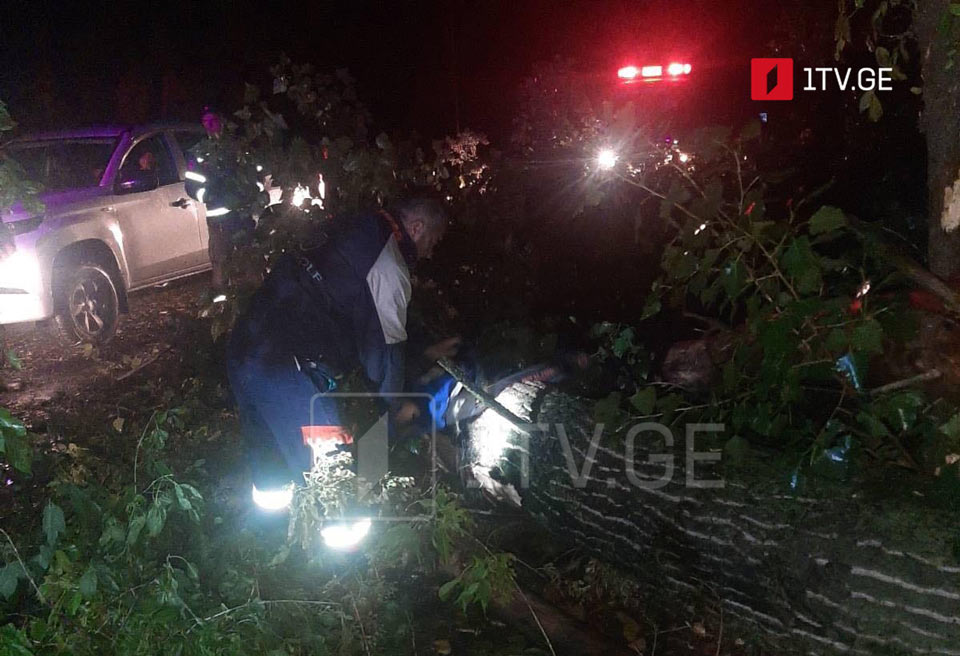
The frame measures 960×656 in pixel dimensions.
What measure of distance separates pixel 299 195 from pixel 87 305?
2858mm

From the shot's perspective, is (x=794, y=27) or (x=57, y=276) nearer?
(x=57, y=276)

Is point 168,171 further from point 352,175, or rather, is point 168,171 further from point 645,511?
point 645,511

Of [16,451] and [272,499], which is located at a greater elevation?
[16,451]

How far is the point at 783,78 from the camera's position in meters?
9.13

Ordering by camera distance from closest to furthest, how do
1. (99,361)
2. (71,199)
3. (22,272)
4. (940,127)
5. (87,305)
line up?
(940,127) < (22,272) < (99,361) < (71,199) < (87,305)

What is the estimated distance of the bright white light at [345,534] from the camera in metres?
3.20

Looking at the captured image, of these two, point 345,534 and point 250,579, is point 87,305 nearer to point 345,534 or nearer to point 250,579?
point 345,534

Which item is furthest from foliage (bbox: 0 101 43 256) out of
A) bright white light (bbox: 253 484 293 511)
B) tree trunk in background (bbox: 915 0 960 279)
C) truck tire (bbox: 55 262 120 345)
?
truck tire (bbox: 55 262 120 345)

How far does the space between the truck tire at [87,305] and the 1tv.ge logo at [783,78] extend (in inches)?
275

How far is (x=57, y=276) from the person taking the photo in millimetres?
6258

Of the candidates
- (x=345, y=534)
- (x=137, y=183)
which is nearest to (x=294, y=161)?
(x=345, y=534)

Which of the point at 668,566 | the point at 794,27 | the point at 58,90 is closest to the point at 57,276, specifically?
the point at 668,566

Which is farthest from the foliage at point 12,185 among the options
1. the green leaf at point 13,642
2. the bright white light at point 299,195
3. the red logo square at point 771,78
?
the red logo square at point 771,78

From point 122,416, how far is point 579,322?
302 centimetres
